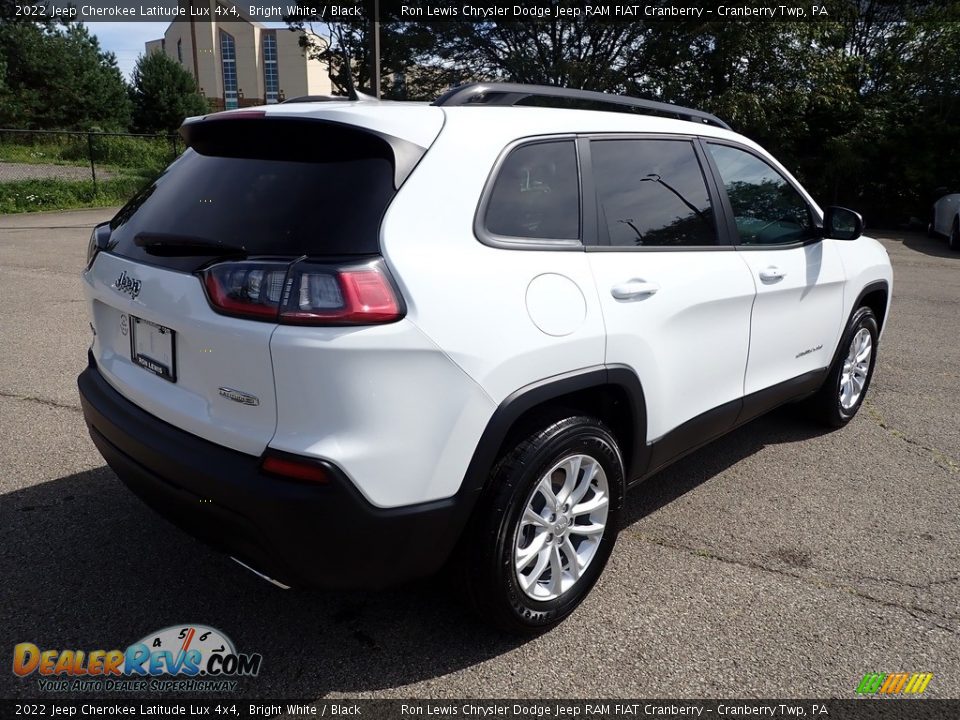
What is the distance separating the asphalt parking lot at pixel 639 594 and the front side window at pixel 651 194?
4.29 ft

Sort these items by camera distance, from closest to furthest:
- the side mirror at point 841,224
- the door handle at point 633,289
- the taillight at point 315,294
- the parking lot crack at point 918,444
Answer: the taillight at point 315,294 < the door handle at point 633,289 < the side mirror at point 841,224 < the parking lot crack at point 918,444

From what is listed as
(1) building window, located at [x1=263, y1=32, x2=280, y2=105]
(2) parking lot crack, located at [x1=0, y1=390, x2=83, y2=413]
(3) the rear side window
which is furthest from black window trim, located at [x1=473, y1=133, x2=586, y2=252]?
(1) building window, located at [x1=263, y1=32, x2=280, y2=105]

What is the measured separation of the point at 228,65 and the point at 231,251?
67728mm

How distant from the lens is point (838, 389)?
4465 millimetres

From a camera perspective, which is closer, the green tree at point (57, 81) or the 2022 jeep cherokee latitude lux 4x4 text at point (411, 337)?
the 2022 jeep cherokee latitude lux 4x4 text at point (411, 337)

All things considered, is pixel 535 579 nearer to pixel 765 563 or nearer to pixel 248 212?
pixel 765 563

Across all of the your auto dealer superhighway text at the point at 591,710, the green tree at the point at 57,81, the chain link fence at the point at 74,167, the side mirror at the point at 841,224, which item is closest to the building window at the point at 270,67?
the green tree at the point at 57,81

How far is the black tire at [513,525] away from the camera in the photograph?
231cm

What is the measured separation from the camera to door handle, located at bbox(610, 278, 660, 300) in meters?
2.60

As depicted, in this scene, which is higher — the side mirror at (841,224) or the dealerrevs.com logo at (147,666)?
the side mirror at (841,224)

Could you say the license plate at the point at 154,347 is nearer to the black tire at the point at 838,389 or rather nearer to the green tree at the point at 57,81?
the black tire at the point at 838,389

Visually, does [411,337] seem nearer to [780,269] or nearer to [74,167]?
[780,269]

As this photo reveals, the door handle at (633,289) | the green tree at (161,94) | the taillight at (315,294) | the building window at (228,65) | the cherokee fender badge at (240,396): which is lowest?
the cherokee fender badge at (240,396)

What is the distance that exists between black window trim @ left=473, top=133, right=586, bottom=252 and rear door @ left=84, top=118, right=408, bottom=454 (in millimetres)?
309
